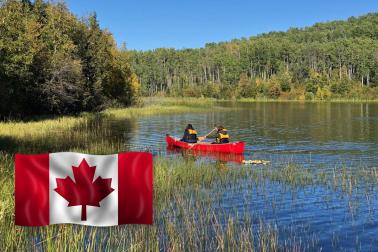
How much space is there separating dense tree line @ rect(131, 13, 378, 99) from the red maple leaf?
12729cm

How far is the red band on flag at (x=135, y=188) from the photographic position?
3.94 metres

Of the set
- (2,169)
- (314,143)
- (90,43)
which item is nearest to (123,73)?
(90,43)

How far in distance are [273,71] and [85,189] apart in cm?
17794

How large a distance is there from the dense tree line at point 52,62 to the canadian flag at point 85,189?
1209 inches

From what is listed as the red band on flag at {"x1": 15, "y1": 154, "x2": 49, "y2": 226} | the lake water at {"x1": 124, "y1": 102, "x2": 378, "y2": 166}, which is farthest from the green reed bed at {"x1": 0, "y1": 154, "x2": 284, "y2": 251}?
the lake water at {"x1": 124, "y1": 102, "x2": 378, "y2": 166}

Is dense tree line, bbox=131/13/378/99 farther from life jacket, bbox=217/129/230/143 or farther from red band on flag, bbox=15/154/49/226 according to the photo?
red band on flag, bbox=15/154/49/226

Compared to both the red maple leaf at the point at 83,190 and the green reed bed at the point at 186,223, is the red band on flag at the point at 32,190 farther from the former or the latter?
the green reed bed at the point at 186,223

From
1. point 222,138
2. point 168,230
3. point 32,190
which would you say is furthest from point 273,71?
point 32,190

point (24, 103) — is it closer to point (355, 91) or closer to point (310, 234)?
point (310, 234)

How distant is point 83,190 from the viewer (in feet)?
13.2

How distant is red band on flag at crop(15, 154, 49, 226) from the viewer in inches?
154

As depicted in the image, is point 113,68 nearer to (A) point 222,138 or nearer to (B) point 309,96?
(A) point 222,138

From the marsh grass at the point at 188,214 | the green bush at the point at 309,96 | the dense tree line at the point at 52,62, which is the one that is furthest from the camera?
the green bush at the point at 309,96

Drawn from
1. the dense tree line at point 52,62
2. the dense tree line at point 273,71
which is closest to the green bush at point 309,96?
the dense tree line at point 273,71
